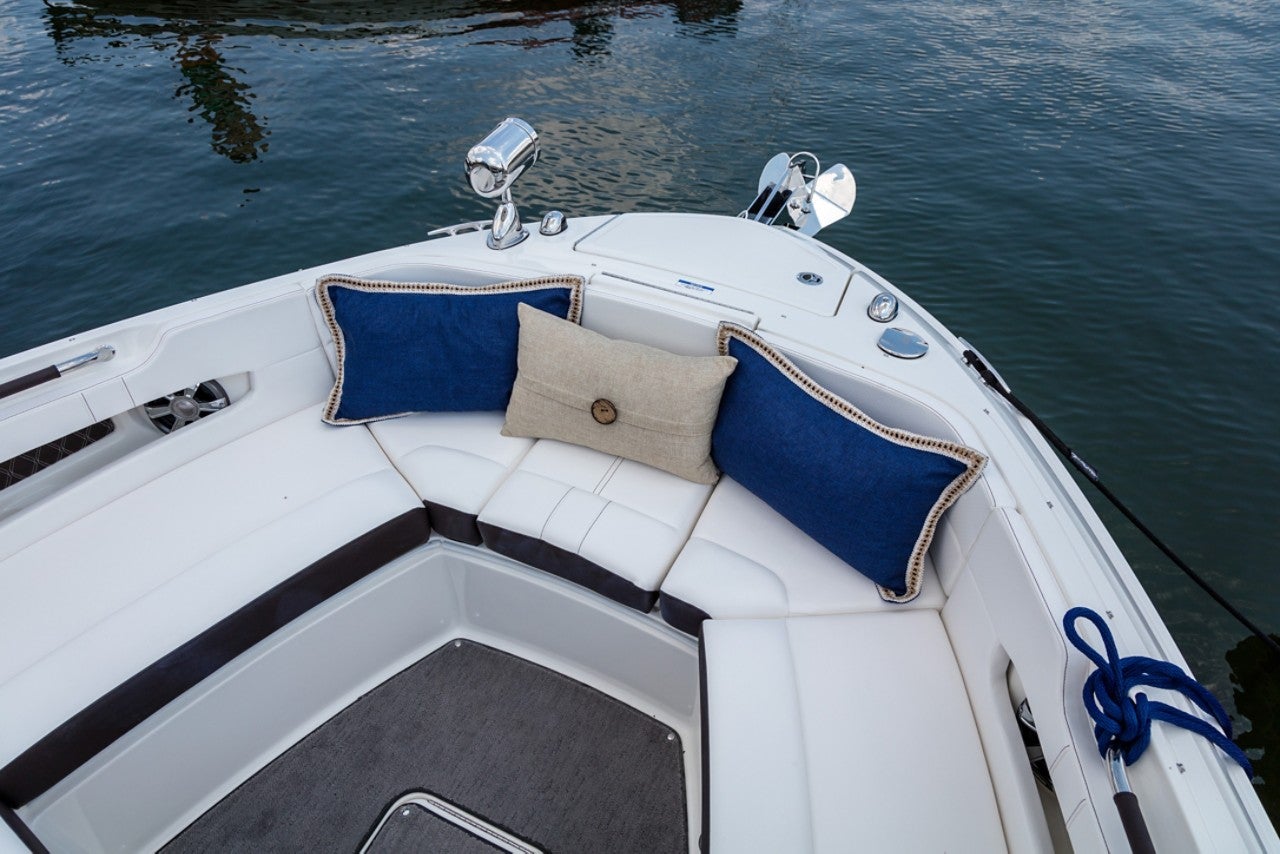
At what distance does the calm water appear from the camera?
12.3ft

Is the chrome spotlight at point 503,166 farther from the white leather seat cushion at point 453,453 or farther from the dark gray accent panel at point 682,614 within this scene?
the dark gray accent panel at point 682,614

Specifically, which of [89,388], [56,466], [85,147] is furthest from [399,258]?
[85,147]

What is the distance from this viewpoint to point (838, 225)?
532cm

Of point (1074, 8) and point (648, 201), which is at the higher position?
point (1074, 8)

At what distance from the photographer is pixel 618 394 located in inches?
73.1

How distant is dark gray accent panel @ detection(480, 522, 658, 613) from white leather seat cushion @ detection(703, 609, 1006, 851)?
0.22 meters

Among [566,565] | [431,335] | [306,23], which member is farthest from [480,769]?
[306,23]

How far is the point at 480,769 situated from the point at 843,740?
934 millimetres

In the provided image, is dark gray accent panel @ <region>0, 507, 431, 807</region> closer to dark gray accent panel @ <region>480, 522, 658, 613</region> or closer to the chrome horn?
dark gray accent panel @ <region>480, 522, 658, 613</region>

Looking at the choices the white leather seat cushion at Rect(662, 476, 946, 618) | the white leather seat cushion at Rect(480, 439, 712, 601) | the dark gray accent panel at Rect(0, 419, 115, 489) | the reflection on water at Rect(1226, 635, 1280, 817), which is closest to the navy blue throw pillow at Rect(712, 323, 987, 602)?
the white leather seat cushion at Rect(662, 476, 946, 618)

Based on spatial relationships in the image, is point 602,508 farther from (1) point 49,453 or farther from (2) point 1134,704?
(1) point 49,453

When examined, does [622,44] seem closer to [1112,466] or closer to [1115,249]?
[1115,249]

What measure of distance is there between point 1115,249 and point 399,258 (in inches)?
188

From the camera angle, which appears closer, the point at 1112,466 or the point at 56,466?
the point at 56,466
